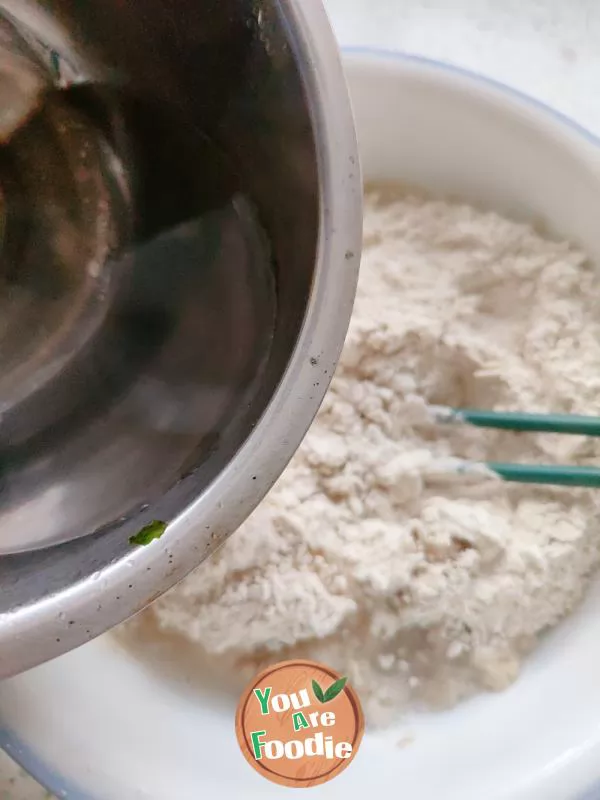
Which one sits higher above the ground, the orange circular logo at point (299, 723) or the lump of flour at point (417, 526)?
the lump of flour at point (417, 526)

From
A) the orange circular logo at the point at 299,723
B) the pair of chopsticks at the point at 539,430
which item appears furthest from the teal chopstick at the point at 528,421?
the orange circular logo at the point at 299,723

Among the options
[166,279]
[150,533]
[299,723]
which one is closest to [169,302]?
[166,279]

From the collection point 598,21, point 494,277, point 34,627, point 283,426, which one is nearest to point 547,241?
point 494,277

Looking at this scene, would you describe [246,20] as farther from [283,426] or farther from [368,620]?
[368,620]

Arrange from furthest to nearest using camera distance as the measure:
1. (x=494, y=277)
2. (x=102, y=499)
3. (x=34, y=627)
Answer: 1. (x=494, y=277)
2. (x=102, y=499)
3. (x=34, y=627)

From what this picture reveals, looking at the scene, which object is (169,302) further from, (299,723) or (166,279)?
(299,723)

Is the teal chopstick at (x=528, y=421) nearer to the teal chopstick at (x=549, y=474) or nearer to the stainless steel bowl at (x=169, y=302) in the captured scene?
the teal chopstick at (x=549, y=474)
